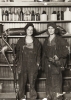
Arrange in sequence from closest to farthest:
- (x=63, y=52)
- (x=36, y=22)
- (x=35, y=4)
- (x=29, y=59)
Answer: (x=63, y=52)
(x=29, y=59)
(x=35, y=4)
(x=36, y=22)

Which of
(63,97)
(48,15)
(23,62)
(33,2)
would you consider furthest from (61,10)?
(63,97)

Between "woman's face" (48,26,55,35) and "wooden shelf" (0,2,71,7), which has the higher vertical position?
"wooden shelf" (0,2,71,7)

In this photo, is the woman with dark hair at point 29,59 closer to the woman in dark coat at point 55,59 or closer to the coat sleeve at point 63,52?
the woman in dark coat at point 55,59

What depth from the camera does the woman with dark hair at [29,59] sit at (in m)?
4.50

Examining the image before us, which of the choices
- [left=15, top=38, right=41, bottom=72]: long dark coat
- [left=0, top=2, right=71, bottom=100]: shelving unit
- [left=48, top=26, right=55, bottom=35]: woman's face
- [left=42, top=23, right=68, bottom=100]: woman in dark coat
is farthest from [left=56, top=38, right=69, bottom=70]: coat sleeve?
[left=0, top=2, right=71, bottom=100]: shelving unit

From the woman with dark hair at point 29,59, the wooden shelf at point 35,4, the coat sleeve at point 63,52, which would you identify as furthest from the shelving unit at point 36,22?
the coat sleeve at point 63,52

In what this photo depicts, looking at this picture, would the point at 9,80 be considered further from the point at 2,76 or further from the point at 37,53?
the point at 37,53

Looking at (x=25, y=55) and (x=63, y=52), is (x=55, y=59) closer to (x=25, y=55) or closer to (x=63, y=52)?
(x=63, y=52)

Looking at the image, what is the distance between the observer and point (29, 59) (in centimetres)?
452

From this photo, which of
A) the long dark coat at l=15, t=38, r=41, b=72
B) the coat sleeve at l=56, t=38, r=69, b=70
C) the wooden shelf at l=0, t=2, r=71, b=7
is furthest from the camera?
the wooden shelf at l=0, t=2, r=71, b=7

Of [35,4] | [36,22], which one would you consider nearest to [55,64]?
[36,22]

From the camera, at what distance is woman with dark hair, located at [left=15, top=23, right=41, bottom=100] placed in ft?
14.8

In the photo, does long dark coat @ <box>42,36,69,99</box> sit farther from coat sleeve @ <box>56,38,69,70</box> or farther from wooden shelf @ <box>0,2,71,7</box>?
wooden shelf @ <box>0,2,71,7</box>

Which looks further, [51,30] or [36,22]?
[36,22]
